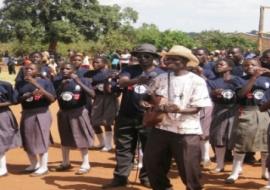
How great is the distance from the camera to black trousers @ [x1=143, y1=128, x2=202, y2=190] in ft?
18.1

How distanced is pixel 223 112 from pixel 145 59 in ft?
6.00

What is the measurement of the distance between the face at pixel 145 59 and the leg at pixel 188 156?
3.97ft

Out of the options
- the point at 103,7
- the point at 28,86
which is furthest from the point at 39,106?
the point at 103,7

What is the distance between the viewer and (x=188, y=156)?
5.50m

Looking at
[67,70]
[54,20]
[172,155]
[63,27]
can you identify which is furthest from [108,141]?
[54,20]

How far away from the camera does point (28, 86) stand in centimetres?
753

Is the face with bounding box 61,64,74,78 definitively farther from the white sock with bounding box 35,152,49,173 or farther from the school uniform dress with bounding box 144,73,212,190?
the school uniform dress with bounding box 144,73,212,190

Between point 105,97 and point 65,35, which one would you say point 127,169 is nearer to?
point 105,97

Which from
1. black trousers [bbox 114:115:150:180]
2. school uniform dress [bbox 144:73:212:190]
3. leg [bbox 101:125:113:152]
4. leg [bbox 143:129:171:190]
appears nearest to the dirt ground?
black trousers [bbox 114:115:150:180]

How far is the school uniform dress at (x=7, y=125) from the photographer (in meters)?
7.54

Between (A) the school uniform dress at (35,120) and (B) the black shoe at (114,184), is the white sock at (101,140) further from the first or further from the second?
(B) the black shoe at (114,184)

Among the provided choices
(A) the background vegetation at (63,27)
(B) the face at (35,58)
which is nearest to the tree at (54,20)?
(A) the background vegetation at (63,27)

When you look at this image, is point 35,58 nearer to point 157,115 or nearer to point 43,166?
point 43,166

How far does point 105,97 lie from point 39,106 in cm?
237
